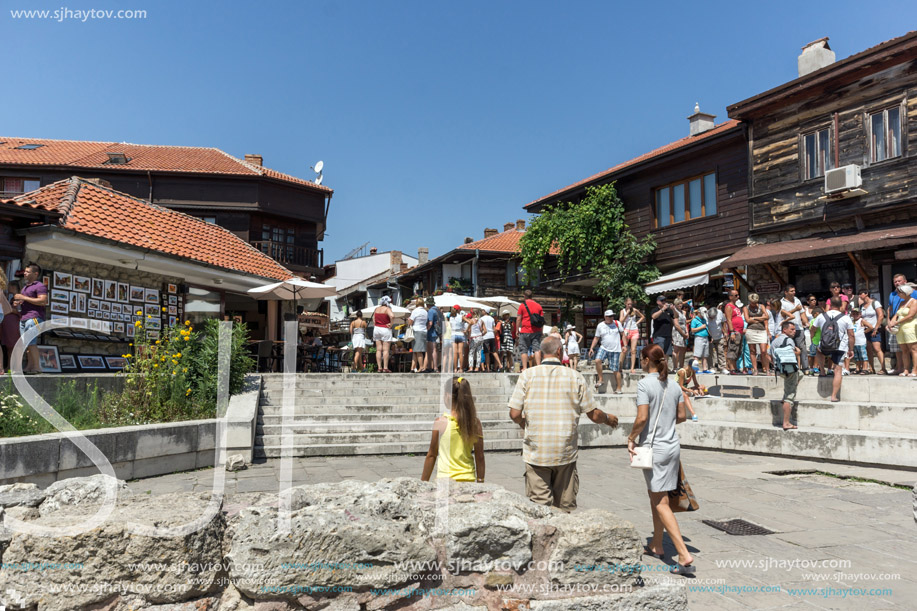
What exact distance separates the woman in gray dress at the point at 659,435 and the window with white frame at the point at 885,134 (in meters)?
14.1

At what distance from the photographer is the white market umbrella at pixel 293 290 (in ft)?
51.6

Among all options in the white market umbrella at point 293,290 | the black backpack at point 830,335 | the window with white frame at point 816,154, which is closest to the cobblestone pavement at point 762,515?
the black backpack at point 830,335

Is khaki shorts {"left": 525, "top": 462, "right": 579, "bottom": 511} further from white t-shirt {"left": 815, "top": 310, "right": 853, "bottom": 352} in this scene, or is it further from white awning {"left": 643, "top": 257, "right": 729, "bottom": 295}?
white awning {"left": 643, "top": 257, "right": 729, "bottom": 295}

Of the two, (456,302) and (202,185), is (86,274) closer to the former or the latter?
(456,302)

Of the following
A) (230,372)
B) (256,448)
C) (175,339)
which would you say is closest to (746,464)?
(256,448)

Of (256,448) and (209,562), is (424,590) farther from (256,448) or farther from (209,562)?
(256,448)

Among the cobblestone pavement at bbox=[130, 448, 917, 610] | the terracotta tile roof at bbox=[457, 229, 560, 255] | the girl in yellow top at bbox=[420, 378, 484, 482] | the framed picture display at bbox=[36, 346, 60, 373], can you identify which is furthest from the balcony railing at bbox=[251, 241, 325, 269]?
the girl in yellow top at bbox=[420, 378, 484, 482]

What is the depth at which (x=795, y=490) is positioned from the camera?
7512 millimetres

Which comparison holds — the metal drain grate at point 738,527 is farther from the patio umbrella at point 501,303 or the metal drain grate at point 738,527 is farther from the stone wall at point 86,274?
the patio umbrella at point 501,303

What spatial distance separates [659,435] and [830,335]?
7345 millimetres

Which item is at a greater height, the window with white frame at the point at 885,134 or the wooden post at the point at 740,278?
the window with white frame at the point at 885,134

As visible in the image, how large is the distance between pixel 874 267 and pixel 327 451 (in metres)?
14.0

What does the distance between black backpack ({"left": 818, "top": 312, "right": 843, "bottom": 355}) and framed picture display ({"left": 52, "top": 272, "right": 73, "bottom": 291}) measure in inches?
544

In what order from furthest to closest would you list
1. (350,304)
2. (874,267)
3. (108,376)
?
(350,304) → (874,267) → (108,376)
